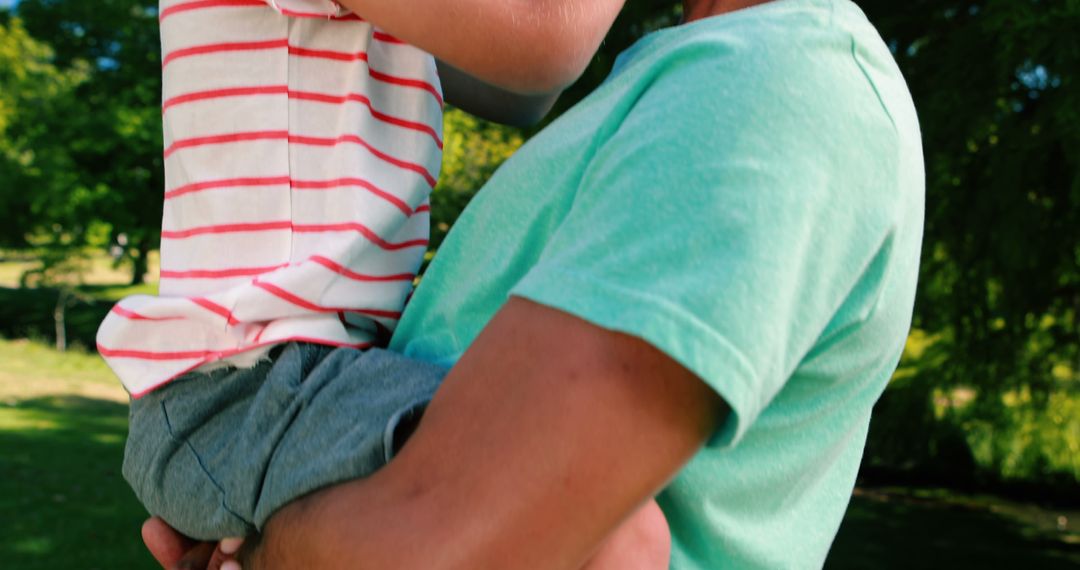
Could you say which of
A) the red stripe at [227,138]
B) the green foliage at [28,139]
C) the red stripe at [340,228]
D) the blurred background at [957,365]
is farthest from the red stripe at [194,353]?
the green foliage at [28,139]

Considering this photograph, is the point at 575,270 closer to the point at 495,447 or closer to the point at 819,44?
the point at 495,447

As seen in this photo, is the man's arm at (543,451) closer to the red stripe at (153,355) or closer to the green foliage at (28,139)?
the red stripe at (153,355)

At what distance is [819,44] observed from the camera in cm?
93

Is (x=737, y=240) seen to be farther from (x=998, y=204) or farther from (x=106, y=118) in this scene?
(x=106, y=118)

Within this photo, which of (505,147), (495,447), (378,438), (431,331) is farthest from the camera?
(505,147)

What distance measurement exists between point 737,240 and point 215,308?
0.61 metres

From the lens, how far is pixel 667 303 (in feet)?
2.52

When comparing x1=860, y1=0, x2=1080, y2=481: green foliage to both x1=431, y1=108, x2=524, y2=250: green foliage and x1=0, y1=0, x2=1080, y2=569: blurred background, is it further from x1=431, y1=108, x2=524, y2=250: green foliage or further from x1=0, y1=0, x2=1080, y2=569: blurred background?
x1=431, y1=108, x2=524, y2=250: green foliage

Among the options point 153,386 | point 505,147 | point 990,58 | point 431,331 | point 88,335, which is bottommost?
point 88,335

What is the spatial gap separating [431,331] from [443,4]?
1.09 ft

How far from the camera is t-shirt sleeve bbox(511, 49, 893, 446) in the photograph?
2.52 ft

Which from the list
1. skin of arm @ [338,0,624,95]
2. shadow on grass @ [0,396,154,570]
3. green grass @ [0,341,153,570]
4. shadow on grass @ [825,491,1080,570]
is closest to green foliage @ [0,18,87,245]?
green grass @ [0,341,153,570]

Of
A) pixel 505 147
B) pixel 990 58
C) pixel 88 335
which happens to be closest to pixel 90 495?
pixel 505 147

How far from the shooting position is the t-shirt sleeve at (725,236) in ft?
2.52
